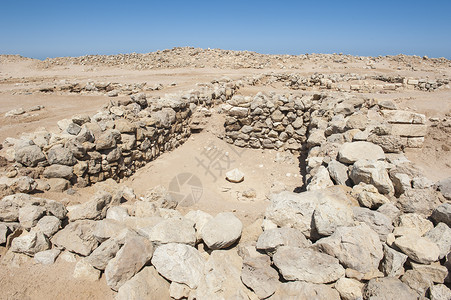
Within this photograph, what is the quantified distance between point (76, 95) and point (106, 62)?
45.4 ft

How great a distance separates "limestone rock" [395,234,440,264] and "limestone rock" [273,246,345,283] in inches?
26.5

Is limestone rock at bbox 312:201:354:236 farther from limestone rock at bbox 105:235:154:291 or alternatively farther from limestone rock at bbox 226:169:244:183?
limestone rock at bbox 226:169:244:183

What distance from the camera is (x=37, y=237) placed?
10.3 ft

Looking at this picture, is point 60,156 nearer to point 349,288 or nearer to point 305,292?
point 305,292

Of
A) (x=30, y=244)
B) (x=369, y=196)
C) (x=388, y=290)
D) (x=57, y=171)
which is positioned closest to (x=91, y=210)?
(x=30, y=244)

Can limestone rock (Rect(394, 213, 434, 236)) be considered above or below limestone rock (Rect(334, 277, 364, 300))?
above

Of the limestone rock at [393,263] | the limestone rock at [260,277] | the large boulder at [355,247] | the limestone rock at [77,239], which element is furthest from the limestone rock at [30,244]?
the limestone rock at [393,263]

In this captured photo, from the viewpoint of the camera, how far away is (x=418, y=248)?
2.52 m

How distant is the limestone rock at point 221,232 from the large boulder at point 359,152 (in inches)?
105

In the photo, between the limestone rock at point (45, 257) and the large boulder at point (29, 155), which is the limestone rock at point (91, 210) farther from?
the large boulder at point (29, 155)

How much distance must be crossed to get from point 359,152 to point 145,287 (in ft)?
13.7

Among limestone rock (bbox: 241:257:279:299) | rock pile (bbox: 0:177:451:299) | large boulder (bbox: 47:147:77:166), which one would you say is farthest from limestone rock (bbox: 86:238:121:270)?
large boulder (bbox: 47:147:77:166)

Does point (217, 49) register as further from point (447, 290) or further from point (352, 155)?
point (447, 290)

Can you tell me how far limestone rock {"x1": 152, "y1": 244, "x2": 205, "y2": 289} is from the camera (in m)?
2.71
